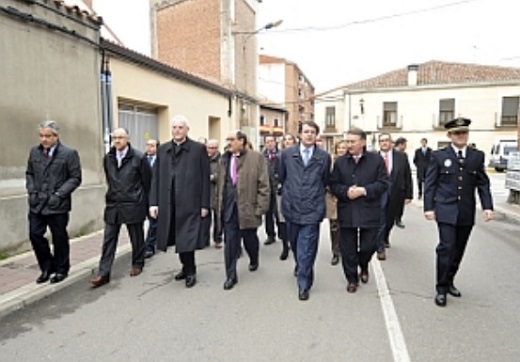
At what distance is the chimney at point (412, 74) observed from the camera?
3691 cm

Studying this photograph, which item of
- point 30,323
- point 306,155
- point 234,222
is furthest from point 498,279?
point 30,323

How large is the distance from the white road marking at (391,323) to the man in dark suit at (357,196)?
1.15 ft

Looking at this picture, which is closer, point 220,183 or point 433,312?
point 433,312

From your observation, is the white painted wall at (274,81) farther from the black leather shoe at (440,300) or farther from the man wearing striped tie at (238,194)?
the black leather shoe at (440,300)

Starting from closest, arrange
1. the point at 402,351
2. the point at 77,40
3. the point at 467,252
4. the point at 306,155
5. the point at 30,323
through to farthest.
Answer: the point at 402,351
the point at 30,323
the point at 306,155
the point at 467,252
the point at 77,40

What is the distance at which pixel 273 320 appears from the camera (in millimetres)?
3910

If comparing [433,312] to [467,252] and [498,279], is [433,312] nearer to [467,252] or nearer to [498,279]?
[498,279]

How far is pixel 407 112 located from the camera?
3700 cm

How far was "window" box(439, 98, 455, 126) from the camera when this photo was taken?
35812 millimetres

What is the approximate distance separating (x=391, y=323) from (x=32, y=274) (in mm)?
4249

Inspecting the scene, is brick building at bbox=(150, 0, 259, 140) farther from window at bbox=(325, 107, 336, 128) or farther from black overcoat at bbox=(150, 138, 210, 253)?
window at bbox=(325, 107, 336, 128)

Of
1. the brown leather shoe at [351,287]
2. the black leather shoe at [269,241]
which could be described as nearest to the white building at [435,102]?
the black leather shoe at [269,241]

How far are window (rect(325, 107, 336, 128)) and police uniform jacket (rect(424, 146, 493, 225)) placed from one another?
38.9m

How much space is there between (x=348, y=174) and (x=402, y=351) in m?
1.94
